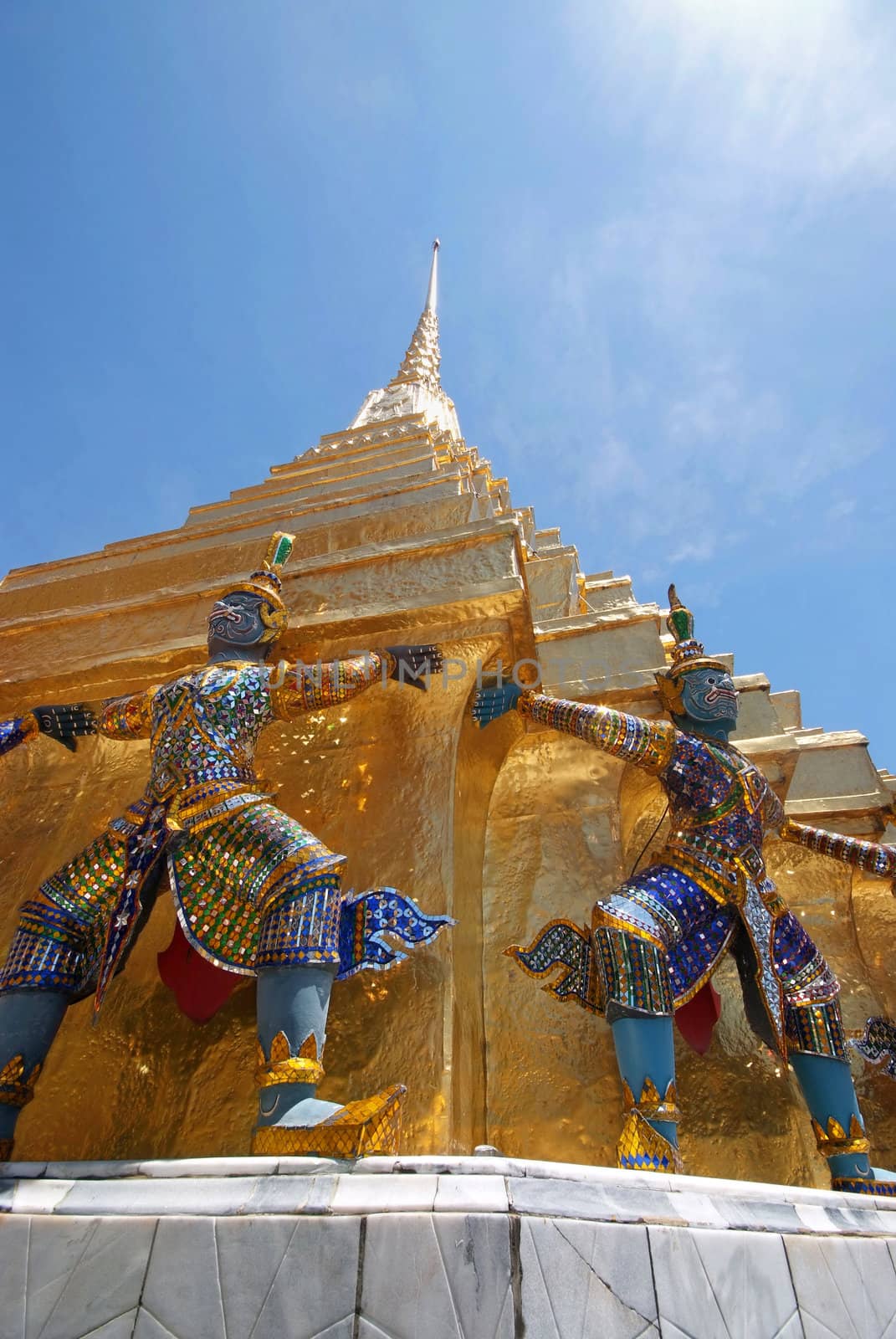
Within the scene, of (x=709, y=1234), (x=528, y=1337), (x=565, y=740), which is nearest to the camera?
(x=528, y=1337)

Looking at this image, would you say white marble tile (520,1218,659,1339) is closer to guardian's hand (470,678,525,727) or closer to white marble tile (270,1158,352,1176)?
white marble tile (270,1158,352,1176)

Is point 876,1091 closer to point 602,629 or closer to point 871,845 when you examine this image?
point 871,845

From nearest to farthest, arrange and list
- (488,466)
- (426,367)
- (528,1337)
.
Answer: (528,1337) < (488,466) < (426,367)

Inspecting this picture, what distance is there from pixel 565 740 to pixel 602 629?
2.62ft

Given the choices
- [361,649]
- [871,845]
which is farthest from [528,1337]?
[361,649]

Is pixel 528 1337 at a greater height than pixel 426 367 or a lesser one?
lesser

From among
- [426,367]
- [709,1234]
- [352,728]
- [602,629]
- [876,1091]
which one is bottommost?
[709,1234]

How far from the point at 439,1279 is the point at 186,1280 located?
1.68 ft

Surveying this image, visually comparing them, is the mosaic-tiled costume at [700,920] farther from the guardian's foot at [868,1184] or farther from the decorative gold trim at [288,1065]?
the decorative gold trim at [288,1065]

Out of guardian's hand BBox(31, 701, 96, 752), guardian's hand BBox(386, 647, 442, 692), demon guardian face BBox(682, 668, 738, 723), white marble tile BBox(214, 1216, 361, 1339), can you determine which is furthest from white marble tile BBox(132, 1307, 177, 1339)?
demon guardian face BBox(682, 668, 738, 723)

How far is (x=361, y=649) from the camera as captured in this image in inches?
163

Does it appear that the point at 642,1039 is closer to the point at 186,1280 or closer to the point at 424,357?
the point at 186,1280

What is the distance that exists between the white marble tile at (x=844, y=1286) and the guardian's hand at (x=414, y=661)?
232 centimetres

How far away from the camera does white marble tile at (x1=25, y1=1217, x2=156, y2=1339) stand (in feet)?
5.10
